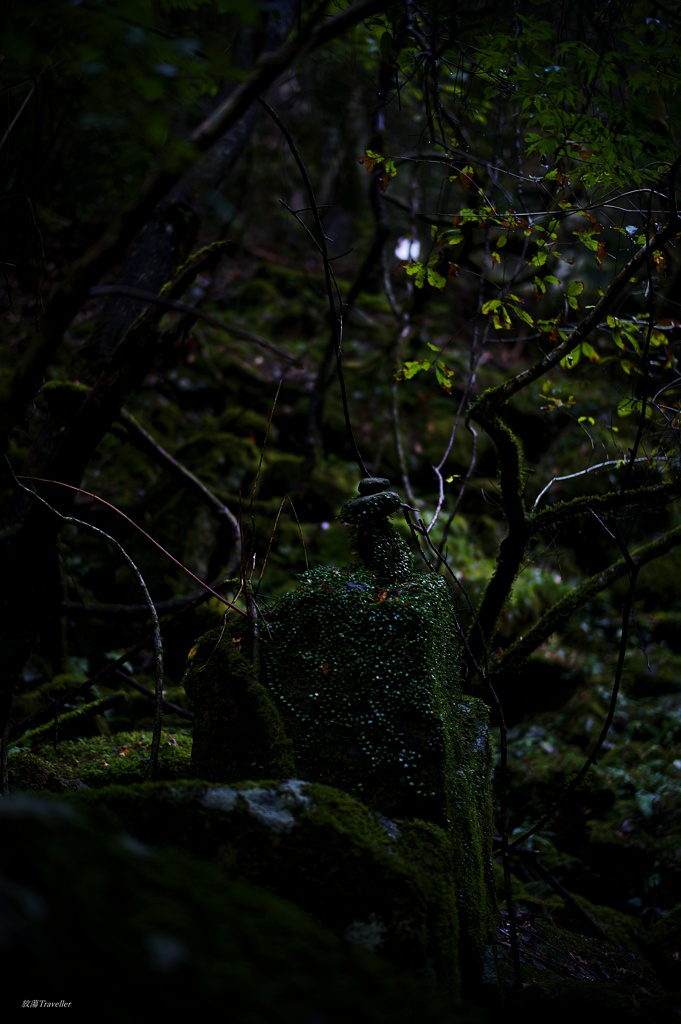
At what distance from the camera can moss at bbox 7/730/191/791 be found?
3.13m

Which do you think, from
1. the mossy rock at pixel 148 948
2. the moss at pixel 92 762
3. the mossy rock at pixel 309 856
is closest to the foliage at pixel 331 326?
the moss at pixel 92 762

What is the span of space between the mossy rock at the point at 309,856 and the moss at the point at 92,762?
41.4 inches

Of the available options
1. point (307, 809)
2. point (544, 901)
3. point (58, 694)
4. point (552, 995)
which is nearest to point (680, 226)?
point (307, 809)

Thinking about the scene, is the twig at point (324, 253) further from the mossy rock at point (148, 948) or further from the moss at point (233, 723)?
the mossy rock at point (148, 948)

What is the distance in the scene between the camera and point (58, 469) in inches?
152

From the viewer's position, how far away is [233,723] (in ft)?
8.85

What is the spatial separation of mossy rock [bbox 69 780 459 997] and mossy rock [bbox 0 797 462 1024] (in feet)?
1.60

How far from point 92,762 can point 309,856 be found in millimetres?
2090

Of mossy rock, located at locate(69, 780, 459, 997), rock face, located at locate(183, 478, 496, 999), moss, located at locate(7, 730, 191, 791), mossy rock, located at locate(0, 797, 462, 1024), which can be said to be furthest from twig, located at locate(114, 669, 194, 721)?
mossy rock, located at locate(0, 797, 462, 1024)

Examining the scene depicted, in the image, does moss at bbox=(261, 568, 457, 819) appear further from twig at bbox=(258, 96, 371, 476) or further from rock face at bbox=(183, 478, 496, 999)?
twig at bbox=(258, 96, 371, 476)

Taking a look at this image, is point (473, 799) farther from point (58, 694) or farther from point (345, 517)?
point (58, 694)

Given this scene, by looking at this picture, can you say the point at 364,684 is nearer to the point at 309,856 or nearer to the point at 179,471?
the point at 309,856

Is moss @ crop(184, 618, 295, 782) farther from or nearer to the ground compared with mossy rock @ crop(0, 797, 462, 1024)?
farther from the ground

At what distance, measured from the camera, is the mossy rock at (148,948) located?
1049 mm
